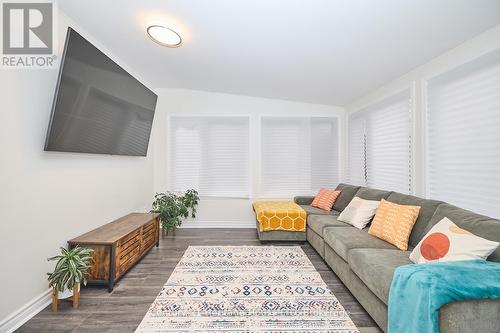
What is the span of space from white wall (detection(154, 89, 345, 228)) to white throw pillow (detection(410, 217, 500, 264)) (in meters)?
3.16

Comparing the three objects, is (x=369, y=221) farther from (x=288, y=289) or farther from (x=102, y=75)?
(x=102, y=75)

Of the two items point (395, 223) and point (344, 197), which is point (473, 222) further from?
point (344, 197)

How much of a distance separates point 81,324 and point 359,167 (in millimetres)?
4289

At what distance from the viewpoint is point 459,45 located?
7.46 feet

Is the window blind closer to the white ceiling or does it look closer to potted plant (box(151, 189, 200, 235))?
the white ceiling

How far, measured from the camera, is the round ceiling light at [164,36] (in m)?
2.46

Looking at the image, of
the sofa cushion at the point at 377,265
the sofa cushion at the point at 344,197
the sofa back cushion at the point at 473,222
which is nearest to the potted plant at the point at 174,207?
the sofa cushion at the point at 344,197

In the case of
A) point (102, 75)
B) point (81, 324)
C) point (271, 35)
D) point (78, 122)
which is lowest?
point (81, 324)

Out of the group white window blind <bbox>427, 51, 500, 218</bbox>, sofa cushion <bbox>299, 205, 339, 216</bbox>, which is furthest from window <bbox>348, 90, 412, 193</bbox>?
sofa cushion <bbox>299, 205, 339, 216</bbox>

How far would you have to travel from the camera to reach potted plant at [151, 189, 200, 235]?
3.94m

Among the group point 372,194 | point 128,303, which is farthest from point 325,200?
point 128,303

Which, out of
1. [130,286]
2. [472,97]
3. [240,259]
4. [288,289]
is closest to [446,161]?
[472,97]

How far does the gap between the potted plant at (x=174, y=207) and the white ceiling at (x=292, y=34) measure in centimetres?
217

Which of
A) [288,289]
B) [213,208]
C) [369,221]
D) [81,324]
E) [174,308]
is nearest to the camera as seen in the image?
[81,324]
